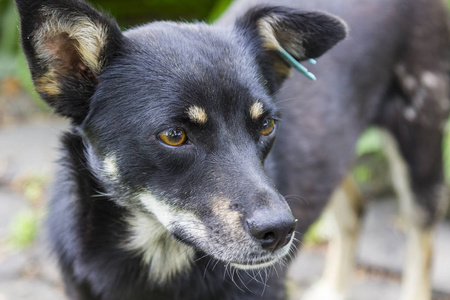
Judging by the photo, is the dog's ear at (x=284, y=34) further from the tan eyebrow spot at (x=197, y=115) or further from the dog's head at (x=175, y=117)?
the tan eyebrow spot at (x=197, y=115)

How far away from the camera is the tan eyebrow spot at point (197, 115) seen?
2.41 metres

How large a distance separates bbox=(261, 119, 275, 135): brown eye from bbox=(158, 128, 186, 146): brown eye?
0.42 m

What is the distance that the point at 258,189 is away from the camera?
7.60 ft

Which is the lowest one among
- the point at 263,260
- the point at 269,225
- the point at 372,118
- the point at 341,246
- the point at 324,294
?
the point at 324,294

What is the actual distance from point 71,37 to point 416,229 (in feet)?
10.1

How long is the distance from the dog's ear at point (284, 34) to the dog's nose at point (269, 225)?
0.89m

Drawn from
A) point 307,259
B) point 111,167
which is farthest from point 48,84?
point 307,259

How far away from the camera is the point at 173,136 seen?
7.96 ft

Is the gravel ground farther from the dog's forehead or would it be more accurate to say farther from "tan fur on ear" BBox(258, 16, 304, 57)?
"tan fur on ear" BBox(258, 16, 304, 57)

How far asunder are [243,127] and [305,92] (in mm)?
1277

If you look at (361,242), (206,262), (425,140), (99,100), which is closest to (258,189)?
(206,262)

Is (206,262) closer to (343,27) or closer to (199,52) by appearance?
(199,52)

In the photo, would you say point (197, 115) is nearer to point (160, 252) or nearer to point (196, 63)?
point (196, 63)

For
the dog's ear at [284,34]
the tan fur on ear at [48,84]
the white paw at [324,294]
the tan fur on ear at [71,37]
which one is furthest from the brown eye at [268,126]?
the white paw at [324,294]
